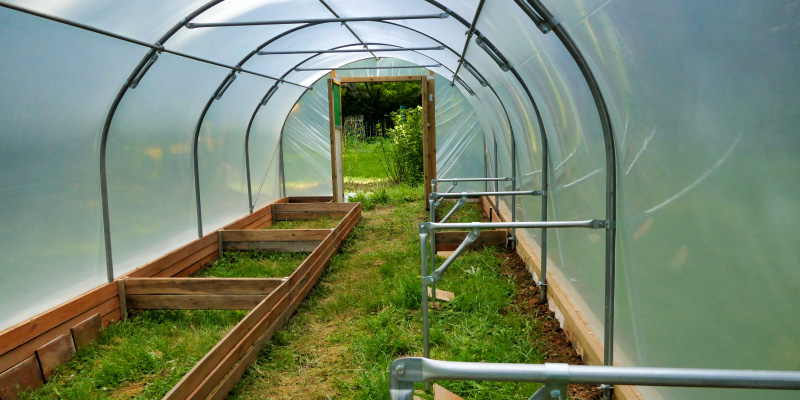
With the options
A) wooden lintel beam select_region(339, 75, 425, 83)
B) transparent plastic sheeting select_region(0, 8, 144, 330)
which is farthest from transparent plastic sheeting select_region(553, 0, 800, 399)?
wooden lintel beam select_region(339, 75, 425, 83)

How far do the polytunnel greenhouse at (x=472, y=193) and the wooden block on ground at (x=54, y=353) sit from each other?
0.02m

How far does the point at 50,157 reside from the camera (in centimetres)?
411

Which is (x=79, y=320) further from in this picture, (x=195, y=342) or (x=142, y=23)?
(x=142, y=23)

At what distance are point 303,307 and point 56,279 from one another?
6.05 ft

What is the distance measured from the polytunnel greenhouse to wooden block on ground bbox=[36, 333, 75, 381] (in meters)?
0.02

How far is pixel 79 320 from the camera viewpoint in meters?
4.19

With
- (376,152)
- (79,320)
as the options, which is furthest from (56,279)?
(376,152)

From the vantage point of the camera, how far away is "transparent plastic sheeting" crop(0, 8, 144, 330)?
143 inches

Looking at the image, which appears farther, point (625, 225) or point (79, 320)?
point (79, 320)

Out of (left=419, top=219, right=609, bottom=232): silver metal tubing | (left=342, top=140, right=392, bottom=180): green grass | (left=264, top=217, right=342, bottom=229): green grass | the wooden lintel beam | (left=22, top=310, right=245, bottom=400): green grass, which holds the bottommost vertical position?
(left=22, top=310, right=245, bottom=400): green grass

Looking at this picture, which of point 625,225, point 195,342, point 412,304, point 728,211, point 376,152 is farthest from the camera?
point 376,152

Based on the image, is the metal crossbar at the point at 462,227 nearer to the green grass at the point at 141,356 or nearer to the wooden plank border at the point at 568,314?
the wooden plank border at the point at 568,314

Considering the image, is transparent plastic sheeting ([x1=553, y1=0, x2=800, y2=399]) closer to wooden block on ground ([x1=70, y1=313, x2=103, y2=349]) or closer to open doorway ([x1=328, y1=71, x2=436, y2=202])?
wooden block on ground ([x1=70, y1=313, x2=103, y2=349])

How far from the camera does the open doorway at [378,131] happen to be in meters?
9.71
